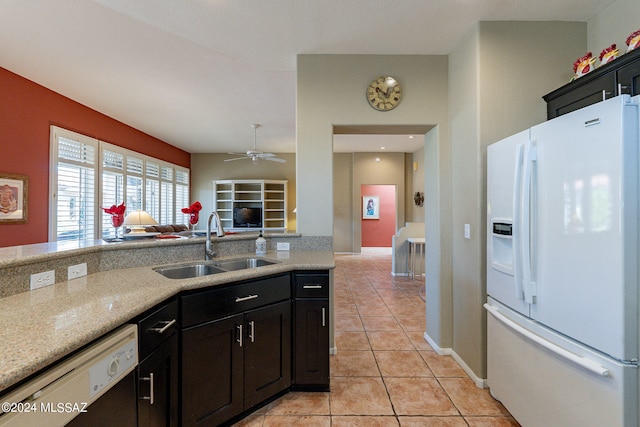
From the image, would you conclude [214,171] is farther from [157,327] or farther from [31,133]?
[157,327]

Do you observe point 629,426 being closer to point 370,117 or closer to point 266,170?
point 370,117

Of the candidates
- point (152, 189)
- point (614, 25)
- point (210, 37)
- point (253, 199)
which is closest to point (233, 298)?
point (210, 37)

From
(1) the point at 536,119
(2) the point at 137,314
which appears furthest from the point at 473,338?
(2) the point at 137,314

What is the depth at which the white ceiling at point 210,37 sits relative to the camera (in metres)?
2.11

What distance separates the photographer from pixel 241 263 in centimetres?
234

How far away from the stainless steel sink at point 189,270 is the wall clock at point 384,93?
2.04 meters

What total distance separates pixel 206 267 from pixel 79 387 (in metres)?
1.27

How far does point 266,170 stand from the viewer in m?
8.83

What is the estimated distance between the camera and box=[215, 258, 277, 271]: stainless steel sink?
7.38 feet

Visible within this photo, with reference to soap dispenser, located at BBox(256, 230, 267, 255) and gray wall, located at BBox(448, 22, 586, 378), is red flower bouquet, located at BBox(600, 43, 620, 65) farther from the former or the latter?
soap dispenser, located at BBox(256, 230, 267, 255)

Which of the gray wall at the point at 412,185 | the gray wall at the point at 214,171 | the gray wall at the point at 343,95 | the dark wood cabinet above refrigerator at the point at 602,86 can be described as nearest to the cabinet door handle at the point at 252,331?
the gray wall at the point at 343,95

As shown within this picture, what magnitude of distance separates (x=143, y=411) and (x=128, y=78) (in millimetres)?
3880

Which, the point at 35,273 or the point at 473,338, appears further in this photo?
the point at 473,338

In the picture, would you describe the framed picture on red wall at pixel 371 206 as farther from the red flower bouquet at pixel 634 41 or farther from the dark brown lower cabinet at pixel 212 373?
the dark brown lower cabinet at pixel 212 373
